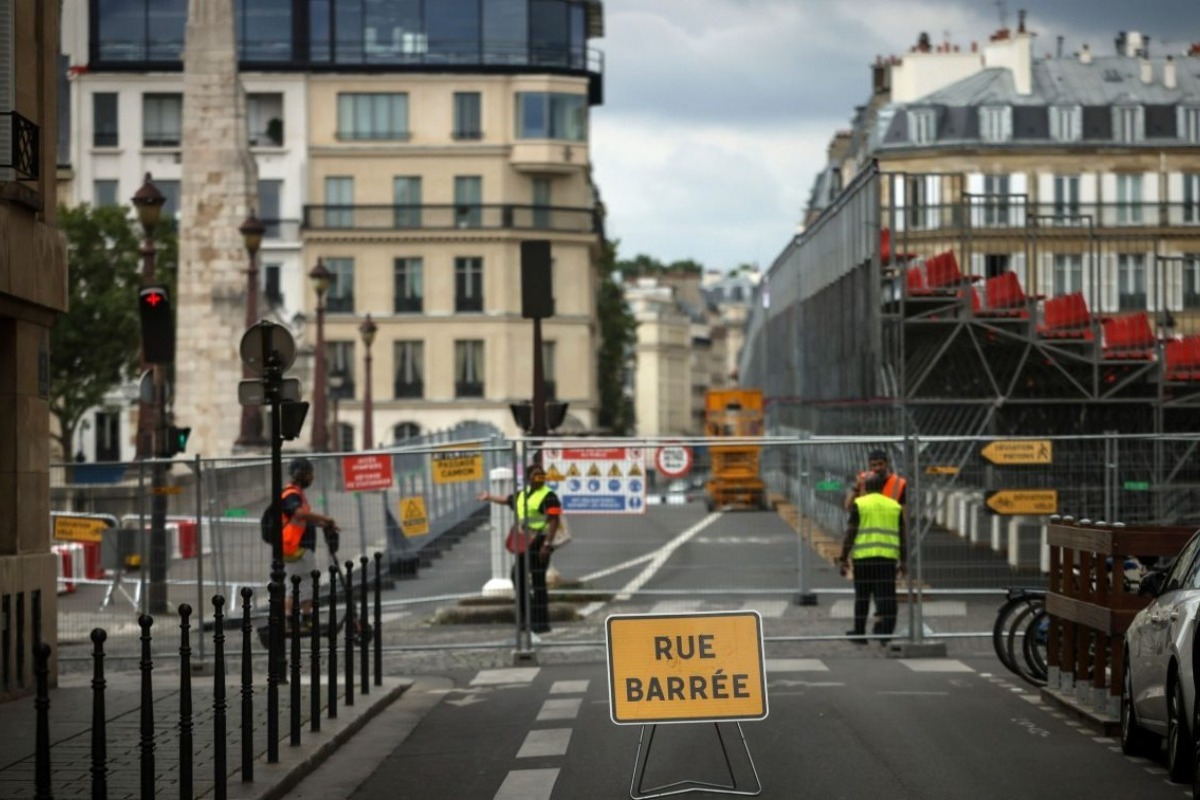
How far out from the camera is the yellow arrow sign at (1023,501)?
826 inches

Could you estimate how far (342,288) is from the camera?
275ft

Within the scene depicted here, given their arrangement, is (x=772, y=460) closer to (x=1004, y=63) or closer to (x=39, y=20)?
(x=39, y=20)

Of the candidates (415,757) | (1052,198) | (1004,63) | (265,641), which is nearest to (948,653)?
(265,641)

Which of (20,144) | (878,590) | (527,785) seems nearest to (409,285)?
(878,590)

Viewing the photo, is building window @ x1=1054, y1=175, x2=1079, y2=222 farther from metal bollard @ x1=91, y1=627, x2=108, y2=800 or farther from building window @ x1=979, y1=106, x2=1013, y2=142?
metal bollard @ x1=91, y1=627, x2=108, y2=800

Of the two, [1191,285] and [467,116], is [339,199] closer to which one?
[467,116]

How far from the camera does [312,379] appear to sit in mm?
61312

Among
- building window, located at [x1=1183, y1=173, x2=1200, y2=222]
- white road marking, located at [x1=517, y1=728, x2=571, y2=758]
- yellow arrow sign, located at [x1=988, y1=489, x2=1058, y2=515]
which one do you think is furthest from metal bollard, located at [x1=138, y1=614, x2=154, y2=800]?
building window, located at [x1=1183, y1=173, x2=1200, y2=222]

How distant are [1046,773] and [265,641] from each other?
8689mm

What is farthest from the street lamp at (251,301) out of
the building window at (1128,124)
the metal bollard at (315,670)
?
the building window at (1128,124)

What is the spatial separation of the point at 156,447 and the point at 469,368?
57.5 m

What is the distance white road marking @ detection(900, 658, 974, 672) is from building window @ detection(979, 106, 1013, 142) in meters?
59.1

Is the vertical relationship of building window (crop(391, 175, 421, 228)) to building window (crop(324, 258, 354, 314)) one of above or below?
above

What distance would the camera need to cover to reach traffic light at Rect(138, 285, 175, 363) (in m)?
26.0
